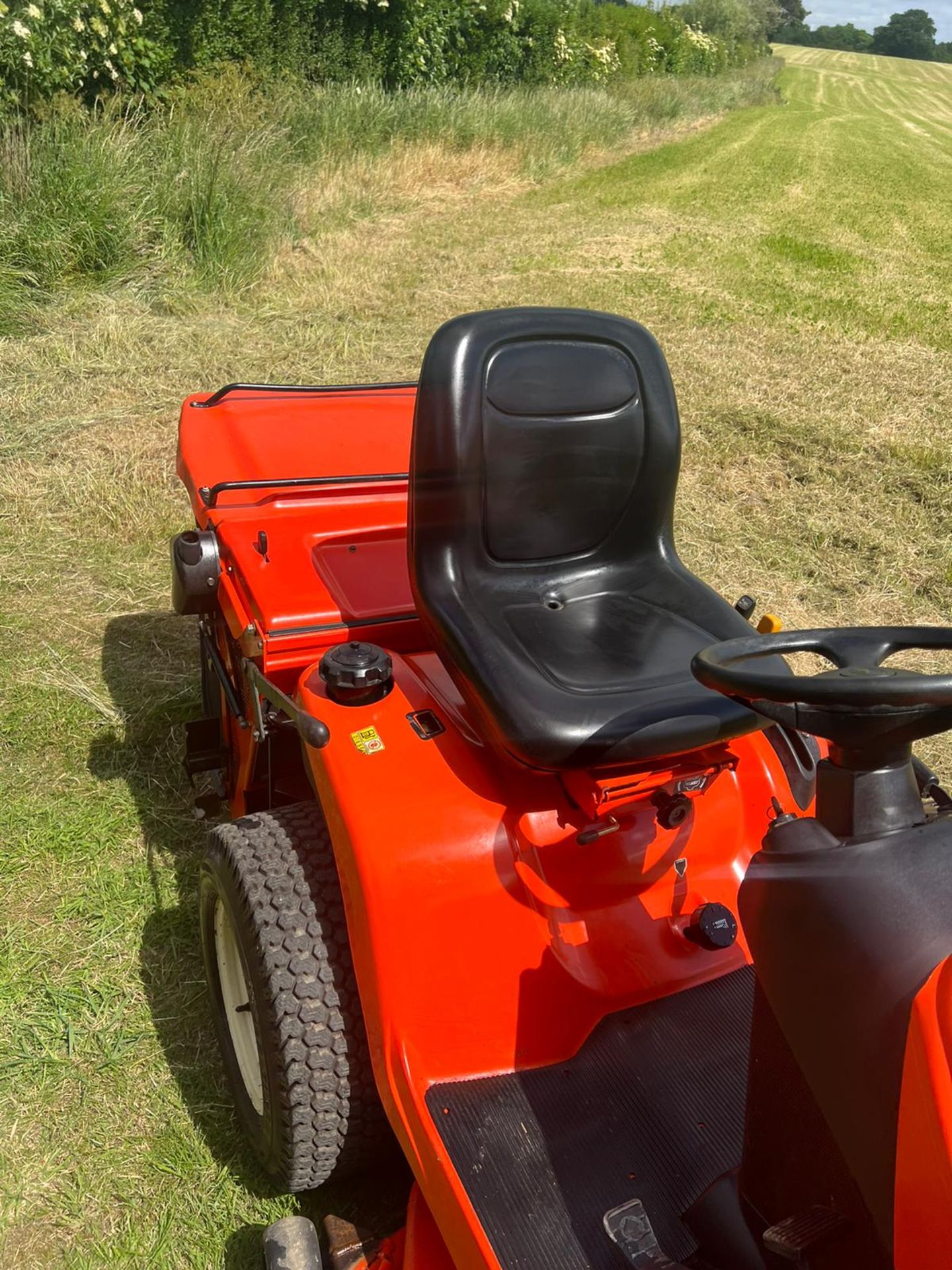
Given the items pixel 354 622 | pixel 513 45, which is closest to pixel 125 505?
pixel 354 622

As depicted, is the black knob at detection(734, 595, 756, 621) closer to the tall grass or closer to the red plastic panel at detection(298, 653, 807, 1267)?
the red plastic panel at detection(298, 653, 807, 1267)

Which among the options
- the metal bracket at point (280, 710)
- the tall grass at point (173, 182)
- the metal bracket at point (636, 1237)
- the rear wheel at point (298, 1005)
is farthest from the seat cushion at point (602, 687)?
the tall grass at point (173, 182)

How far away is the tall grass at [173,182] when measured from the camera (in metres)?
5.33

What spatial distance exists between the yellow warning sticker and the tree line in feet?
218

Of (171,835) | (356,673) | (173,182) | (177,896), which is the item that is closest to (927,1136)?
(356,673)

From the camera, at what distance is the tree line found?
2345 inches

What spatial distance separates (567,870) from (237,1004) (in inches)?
23.6

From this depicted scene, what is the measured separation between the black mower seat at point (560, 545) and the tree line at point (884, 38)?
66.0m

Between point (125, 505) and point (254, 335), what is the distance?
205 centimetres

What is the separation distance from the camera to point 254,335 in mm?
5379

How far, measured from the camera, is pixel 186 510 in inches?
144

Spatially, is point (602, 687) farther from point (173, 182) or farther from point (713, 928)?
point (173, 182)

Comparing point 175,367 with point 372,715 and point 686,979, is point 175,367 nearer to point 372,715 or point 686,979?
point 372,715

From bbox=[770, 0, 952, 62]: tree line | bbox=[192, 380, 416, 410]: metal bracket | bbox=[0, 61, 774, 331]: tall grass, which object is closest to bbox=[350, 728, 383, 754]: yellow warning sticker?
bbox=[192, 380, 416, 410]: metal bracket
